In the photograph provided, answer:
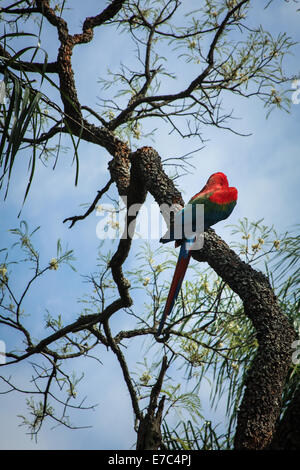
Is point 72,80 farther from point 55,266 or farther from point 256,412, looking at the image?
point 256,412

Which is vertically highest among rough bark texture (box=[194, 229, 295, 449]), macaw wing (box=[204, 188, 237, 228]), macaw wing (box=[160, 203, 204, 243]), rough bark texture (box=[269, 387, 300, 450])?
macaw wing (box=[204, 188, 237, 228])

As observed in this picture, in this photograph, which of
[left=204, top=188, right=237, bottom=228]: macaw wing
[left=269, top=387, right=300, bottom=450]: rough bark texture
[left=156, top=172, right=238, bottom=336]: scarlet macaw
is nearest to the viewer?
[left=269, top=387, right=300, bottom=450]: rough bark texture

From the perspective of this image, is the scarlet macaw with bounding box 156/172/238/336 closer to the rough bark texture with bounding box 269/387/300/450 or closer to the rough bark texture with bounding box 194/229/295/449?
the rough bark texture with bounding box 194/229/295/449

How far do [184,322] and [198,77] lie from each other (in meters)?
1.33

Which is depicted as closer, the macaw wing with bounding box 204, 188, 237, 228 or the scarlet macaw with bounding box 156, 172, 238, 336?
the scarlet macaw with bounding box 156, 172, 238, 336

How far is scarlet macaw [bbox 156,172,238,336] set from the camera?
176 cm

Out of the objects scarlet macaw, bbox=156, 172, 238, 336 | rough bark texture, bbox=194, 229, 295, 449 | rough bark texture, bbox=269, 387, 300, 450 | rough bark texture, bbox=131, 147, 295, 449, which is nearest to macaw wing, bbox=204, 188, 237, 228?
scarlet macaw, bbox=156, 172, 238, 336

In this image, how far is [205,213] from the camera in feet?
6.23

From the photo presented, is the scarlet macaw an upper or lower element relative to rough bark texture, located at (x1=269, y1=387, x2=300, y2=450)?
upper

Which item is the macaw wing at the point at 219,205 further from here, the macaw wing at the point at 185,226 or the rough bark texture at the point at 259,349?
the rough bark texture at the point at 259,349

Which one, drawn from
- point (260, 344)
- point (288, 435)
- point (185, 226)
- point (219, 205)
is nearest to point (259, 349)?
point (260, 344)

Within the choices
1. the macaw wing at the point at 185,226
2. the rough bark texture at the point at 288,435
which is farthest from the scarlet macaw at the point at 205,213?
the rough bark texture at the point at 288,435

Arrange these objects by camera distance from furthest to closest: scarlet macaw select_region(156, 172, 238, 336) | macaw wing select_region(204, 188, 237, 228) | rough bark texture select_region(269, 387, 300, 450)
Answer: macaw wing select_region(204, 188, 237, 228) → scarlet macaw select_region(156, 172, 238, 336) → rough bark texture select_region(269, 387, 300, 450)

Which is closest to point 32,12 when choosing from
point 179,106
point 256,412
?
point 179,106
